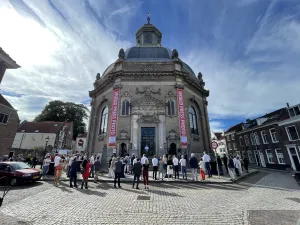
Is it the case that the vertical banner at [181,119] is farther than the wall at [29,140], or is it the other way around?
the wall at [29,140]

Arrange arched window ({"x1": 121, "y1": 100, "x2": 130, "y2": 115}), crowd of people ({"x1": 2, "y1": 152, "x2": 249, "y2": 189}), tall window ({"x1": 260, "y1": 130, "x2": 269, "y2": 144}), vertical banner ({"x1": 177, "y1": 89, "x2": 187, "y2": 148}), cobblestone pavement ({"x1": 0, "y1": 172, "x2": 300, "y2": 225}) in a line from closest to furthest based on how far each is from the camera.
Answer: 1. cobblestone pavement ({"x1": 0, "y1": 172, "x2": 300, "y2": 225})
2. crowd of people ({"x1": 2, "y1": 152, "x2": 249, "y2": 189})
3. vertical banner ({"x1": 177, "y1": 89, "x2": 187, "y2": 148})
4. arched window ({"x1": 121, "y1": 100, "x2": 130, "y2": 115})
5. tall window ({"x1": 260, "y1": 130, "x2": 269, "y2": 144})

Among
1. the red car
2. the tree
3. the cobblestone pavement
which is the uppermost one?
the tree

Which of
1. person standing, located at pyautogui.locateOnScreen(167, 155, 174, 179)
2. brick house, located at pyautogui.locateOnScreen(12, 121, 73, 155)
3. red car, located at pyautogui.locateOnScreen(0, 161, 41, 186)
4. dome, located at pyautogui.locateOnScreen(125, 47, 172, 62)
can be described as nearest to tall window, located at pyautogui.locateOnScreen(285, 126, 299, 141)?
dome, located at pyautogui.locateOnScreen(125, 47, 172, 62)

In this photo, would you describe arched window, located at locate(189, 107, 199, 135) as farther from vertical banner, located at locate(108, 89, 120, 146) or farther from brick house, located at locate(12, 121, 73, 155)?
brick house, located at locate(12, 121, 73, 155)

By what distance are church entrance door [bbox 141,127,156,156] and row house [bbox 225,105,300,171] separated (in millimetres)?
18645

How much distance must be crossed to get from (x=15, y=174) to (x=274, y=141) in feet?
110

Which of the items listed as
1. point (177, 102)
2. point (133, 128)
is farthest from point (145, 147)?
point (177, 102)

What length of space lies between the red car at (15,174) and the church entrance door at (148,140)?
10.8 m

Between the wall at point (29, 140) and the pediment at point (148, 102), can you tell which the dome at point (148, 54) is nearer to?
the pediment at point (148, 102)

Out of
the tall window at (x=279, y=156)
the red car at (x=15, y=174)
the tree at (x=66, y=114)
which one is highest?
the tree at (x=66, y=114)

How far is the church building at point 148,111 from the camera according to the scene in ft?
60.6

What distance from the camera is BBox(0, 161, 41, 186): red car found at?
969cm

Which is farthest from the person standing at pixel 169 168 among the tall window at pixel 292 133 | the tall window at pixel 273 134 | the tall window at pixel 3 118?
the tall window at pixel 273 134

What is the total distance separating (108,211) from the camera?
17.4 feet
